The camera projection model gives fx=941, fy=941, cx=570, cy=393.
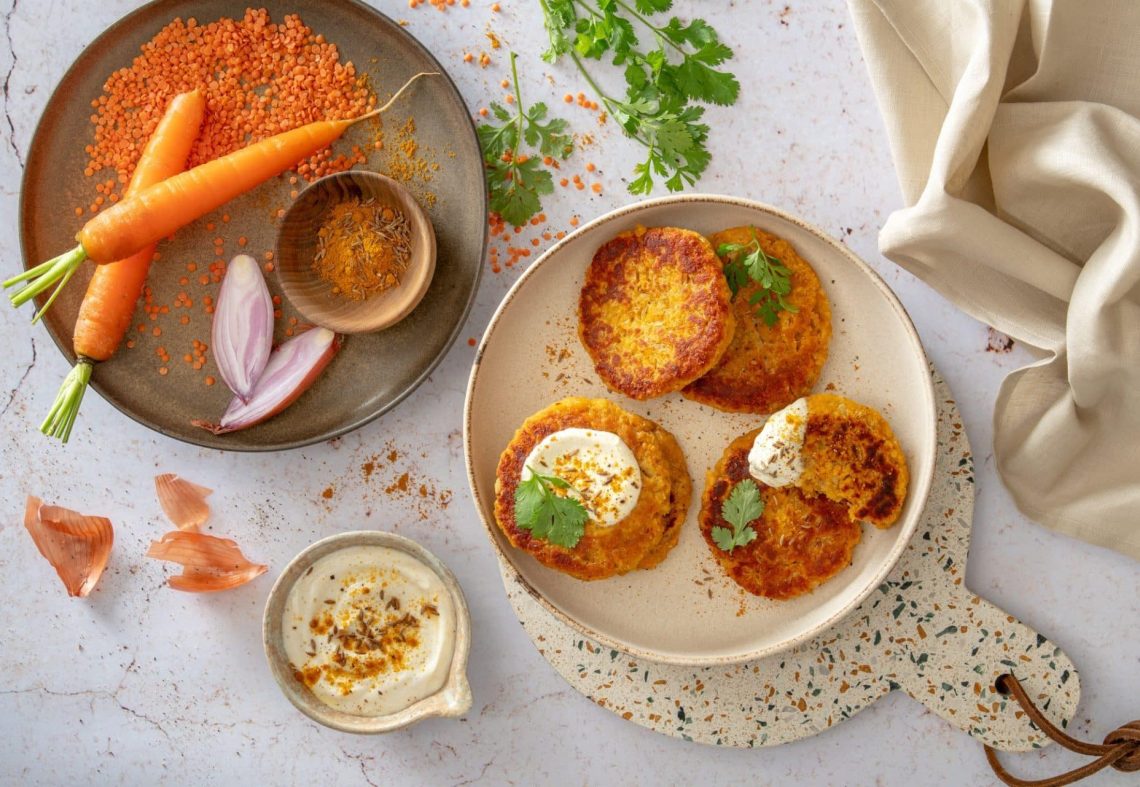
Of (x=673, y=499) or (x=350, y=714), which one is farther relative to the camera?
(x=350, y=714)

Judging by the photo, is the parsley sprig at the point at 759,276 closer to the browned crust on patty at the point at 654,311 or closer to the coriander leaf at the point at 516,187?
the browned crust on patty at the point at 654,311

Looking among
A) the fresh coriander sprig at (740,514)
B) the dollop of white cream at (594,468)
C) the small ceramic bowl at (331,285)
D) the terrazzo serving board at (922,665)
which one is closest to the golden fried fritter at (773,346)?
the fresh coriander sprig at (740,514)

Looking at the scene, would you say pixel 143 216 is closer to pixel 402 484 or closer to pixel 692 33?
pixel 402 484

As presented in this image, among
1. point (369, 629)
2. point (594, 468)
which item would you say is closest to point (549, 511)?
point (594, 468)

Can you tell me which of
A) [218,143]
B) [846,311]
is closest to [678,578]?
[846,311]

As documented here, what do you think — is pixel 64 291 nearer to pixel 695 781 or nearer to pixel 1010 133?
pixel 695 781
